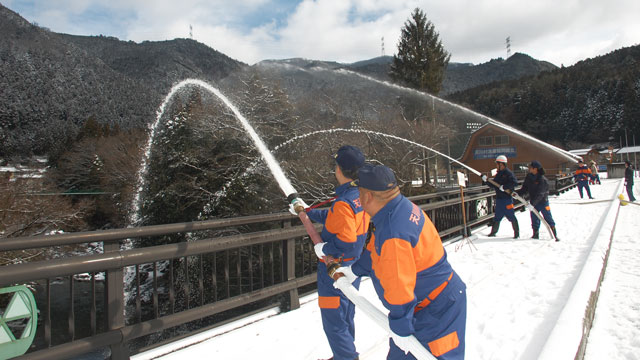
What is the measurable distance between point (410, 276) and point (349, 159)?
133 cm

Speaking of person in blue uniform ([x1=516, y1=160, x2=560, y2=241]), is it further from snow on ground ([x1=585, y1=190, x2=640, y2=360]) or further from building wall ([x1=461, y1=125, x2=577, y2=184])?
building wall ([x1=461, y1=125, x2=577, y2=184])

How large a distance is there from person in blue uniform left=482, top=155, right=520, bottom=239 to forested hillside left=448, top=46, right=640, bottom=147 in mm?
103392

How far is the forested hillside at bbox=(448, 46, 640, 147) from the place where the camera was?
9324 cm

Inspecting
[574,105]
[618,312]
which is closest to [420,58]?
[618,312]

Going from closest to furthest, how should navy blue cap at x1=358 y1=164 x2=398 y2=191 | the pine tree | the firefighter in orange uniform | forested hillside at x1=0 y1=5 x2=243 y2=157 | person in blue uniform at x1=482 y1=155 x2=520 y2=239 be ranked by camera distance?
navy blue cap at x1=358 y1=164 x2=398 y2=191 → the firefighter in orange uniform → person in blue uniform at x1=482 y1=155 x2=520 y2=239 → the pine tree → forested hillside at x1=0 y1=5 x2=243 y2=157

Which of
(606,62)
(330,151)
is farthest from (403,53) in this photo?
(606,62)

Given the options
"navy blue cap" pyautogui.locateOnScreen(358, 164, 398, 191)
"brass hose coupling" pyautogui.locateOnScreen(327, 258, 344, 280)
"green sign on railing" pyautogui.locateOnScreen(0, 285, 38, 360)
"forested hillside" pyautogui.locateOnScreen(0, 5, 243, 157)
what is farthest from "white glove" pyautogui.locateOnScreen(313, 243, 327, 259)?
"forested hillside" pyautogui.locateOnScreen(0, 5, 243, 157)

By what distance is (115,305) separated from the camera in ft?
9.48

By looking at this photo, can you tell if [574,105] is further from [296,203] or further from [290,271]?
[296,203]

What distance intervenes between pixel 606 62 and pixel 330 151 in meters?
155

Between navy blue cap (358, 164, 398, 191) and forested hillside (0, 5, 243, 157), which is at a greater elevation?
forested hillside (0, 5, 243, 157)

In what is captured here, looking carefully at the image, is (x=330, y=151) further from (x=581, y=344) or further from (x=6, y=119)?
(x=6, y=119)

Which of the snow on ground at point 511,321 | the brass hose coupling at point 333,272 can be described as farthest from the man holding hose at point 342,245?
the snow on ground at point 511,321

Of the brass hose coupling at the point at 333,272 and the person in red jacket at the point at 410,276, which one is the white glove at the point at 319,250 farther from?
the person in red jacket at the point at 410,276
